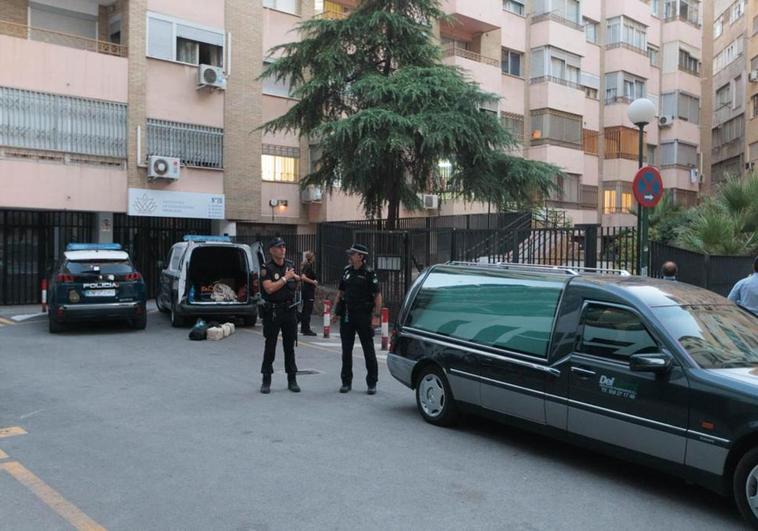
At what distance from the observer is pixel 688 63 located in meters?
40.5

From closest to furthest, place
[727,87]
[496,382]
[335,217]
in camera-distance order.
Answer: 1. [496,382]
2. [335,217]
3. [727,87]

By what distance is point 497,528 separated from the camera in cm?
468

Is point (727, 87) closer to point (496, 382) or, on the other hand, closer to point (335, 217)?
point (335, 217)

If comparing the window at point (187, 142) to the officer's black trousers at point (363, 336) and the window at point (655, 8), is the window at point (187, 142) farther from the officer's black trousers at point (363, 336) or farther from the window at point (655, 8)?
the window at point (655, 8)

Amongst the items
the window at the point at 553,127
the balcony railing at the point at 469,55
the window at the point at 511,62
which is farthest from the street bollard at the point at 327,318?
the window at the point at 553,127

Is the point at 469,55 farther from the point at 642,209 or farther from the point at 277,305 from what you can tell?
the point at 277,305

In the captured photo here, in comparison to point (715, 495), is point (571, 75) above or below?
above

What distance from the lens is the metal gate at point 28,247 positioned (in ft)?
67.5

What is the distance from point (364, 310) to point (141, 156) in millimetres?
14854

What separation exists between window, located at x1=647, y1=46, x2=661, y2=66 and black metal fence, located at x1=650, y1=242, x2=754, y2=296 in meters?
28.8

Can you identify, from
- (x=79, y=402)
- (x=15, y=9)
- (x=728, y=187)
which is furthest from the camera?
(x=15, y=9)

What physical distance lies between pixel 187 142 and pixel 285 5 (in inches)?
250

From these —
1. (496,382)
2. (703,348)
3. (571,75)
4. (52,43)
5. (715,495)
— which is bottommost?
(715,495)

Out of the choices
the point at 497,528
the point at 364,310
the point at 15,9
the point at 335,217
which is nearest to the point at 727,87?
the point at 335,217
